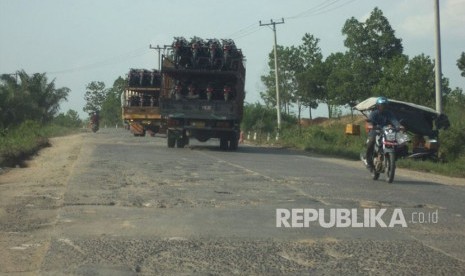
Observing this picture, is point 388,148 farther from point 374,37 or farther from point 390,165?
point 374,37

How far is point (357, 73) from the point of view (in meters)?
53.1

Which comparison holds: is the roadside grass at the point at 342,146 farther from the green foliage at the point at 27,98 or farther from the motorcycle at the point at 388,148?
the green foliage at the point at 27,98

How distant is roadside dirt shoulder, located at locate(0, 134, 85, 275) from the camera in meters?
5.93

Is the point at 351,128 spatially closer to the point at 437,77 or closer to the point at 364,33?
the point at 437,77

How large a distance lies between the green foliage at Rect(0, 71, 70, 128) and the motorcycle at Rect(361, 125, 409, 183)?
30429 mm

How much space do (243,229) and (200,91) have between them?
1765cm

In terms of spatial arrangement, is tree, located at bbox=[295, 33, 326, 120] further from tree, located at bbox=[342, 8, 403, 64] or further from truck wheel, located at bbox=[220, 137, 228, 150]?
truck wheel, located at bbox=[220, 137, 228, 150]

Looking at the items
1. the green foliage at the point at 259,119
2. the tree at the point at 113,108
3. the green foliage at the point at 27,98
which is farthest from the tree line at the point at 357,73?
the tree at the point at 113,108

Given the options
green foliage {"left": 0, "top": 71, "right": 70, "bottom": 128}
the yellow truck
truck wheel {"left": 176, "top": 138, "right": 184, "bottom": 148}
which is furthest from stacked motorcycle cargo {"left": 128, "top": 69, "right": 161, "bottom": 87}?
truck wheel {"left": 176, "top": 138, "right": 184, "bottom": 148}

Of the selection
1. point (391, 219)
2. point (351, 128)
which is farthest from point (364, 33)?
point (391, 219)

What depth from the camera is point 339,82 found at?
180ft

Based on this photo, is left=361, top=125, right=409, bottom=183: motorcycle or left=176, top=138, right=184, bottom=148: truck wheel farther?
left=176, top=138, right=184, bottom=148: truck wheel

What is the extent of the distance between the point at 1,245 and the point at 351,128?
1227cm

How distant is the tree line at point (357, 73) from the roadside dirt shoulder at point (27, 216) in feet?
90.2
